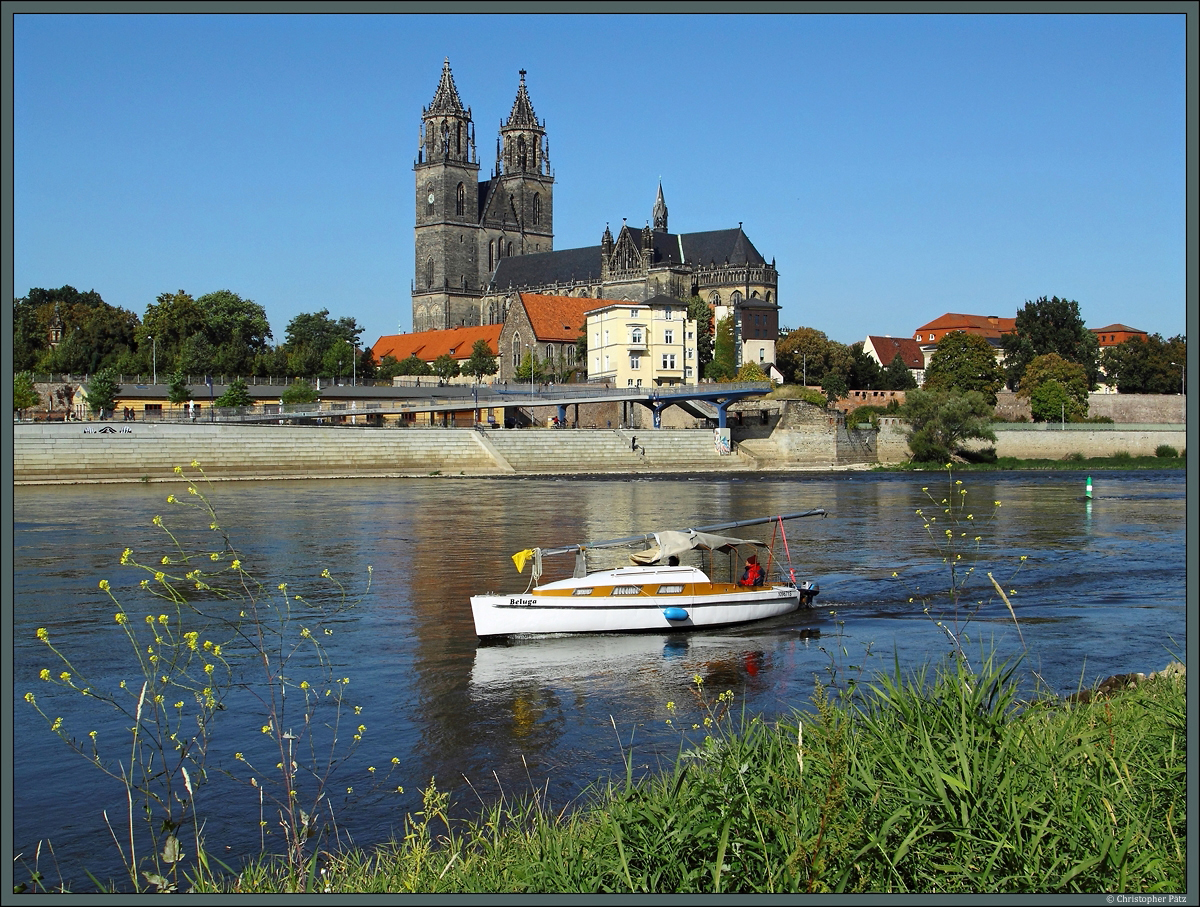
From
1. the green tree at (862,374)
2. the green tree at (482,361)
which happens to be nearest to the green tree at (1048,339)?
the green tree at (862,374)

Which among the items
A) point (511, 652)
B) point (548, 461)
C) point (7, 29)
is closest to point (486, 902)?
point (7, 29)

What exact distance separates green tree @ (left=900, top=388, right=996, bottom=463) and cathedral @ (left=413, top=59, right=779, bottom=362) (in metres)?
51.6

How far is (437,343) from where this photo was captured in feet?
490

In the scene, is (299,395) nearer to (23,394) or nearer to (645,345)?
(23,394)

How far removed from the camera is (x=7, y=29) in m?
4.29

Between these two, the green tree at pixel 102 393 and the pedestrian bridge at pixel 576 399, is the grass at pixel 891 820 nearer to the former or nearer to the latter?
the pedestrian bridge at pixel 576 399

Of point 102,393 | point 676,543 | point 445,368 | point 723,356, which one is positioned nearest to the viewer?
point 676,543

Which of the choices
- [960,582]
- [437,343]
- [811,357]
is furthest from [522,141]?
[960,582]

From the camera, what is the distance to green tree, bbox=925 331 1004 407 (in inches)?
4264

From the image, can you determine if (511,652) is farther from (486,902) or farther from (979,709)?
(486,902)

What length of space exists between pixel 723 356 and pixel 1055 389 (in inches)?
1287

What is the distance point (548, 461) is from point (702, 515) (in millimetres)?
36631

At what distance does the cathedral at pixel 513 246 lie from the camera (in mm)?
139500

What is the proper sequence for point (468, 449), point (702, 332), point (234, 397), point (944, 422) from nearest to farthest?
point (468, 449) → point (944, 422) → point (234, 397) → point (702, 332)
